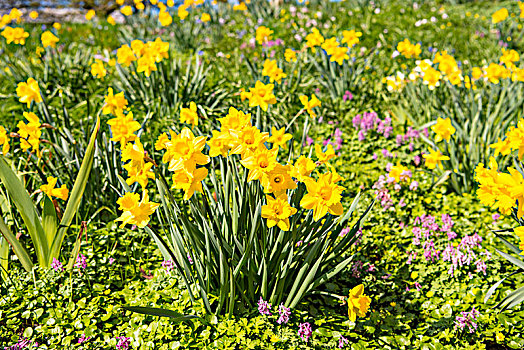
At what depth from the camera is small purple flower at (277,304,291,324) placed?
1.91 m

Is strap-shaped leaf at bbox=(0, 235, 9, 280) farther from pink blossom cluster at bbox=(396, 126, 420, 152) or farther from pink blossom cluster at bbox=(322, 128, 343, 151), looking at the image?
pink blossom cluster at bbox=(396, 126, 420, 152)

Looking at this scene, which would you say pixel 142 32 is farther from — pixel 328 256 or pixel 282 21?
pixel 328 256

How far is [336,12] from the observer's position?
24.8ft

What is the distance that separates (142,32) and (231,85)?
9.00ft

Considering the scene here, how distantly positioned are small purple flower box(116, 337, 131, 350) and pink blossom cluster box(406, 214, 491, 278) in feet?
5.70

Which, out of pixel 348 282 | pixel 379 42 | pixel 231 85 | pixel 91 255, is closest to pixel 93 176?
pixel 91 255

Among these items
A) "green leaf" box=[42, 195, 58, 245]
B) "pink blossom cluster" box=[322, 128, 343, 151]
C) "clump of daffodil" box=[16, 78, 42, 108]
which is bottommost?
"pink blossom cluster" box=[322, 128, 343, 151]

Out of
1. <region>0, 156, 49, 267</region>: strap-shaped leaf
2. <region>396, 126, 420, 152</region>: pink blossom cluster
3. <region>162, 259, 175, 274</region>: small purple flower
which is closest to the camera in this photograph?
<region>0, 156, 49, 267</region>: strap-shaped leaf

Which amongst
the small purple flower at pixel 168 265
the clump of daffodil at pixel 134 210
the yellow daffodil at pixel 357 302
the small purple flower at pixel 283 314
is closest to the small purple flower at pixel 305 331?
the small purple flower at pixel 283 314

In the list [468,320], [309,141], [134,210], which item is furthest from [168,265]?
[309,141]

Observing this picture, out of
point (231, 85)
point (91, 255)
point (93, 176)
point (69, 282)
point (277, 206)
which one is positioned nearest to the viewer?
point (277, 206)

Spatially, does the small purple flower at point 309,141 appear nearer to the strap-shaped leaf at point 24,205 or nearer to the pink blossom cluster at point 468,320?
the pink blossom cluster at point 468,320

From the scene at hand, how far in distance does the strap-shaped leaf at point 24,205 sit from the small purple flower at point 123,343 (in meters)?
0.74

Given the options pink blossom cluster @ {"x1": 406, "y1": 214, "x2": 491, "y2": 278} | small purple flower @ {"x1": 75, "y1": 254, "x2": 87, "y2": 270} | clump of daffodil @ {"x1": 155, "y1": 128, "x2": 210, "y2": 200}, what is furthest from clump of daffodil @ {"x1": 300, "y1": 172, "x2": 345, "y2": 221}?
small purple flower @ {"x1": 75, "y1": 254, "x2": 87, "y2": 270}
